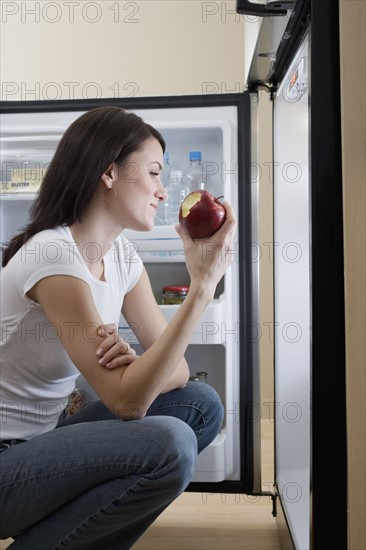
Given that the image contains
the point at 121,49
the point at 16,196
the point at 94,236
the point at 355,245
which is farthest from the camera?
the point at 121,49

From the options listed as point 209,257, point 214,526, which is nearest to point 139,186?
point 209,257

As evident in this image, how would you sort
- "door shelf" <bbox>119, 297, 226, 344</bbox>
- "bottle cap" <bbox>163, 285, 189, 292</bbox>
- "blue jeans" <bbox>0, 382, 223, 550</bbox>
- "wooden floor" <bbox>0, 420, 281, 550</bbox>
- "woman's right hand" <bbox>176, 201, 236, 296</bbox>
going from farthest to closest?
"bottle cap" <bbox>163, 285, 189, 292</bbox>
"door shelf" <bbox>119, 297, 226, 344</bbox>
"wooden floor" <bbox>0, 420, 281, 550</bbox>
"woman's right hand" <bbox>176, 201, 236, 296</bbox>
"blue jeans" <bbox>0, 382, 223, 550</bbox>

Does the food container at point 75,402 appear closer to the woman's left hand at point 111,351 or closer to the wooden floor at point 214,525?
the wooden floor at point 214,525

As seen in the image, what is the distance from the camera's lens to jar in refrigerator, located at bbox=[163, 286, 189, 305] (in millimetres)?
1829

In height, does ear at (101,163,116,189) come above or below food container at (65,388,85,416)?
above

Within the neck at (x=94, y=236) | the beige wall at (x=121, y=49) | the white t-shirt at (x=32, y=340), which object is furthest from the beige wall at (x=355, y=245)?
the beige wall at (x=121, y=49)

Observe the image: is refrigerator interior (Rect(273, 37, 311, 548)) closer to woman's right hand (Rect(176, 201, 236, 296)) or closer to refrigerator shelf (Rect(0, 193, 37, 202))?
woman's right hand (Rect(176, 201, 236, 296))

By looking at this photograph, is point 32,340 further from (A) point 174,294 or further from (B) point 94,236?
(A) point 174,294

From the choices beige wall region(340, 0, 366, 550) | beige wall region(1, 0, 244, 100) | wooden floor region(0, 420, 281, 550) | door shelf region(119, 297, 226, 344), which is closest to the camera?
beige wall region(340, 0, 366, 550)

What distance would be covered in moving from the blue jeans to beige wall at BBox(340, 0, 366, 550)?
0.33 meters

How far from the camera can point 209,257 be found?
3.89 feet

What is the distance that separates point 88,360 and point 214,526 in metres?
0.75

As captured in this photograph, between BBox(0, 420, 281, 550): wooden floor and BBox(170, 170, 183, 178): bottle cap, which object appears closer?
BBox(0, 420, 281, 550): wooden floor

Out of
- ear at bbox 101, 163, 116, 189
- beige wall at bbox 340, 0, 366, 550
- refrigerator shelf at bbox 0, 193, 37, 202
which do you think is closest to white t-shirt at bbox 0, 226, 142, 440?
ear at bbox 101, 163, 116, 189
